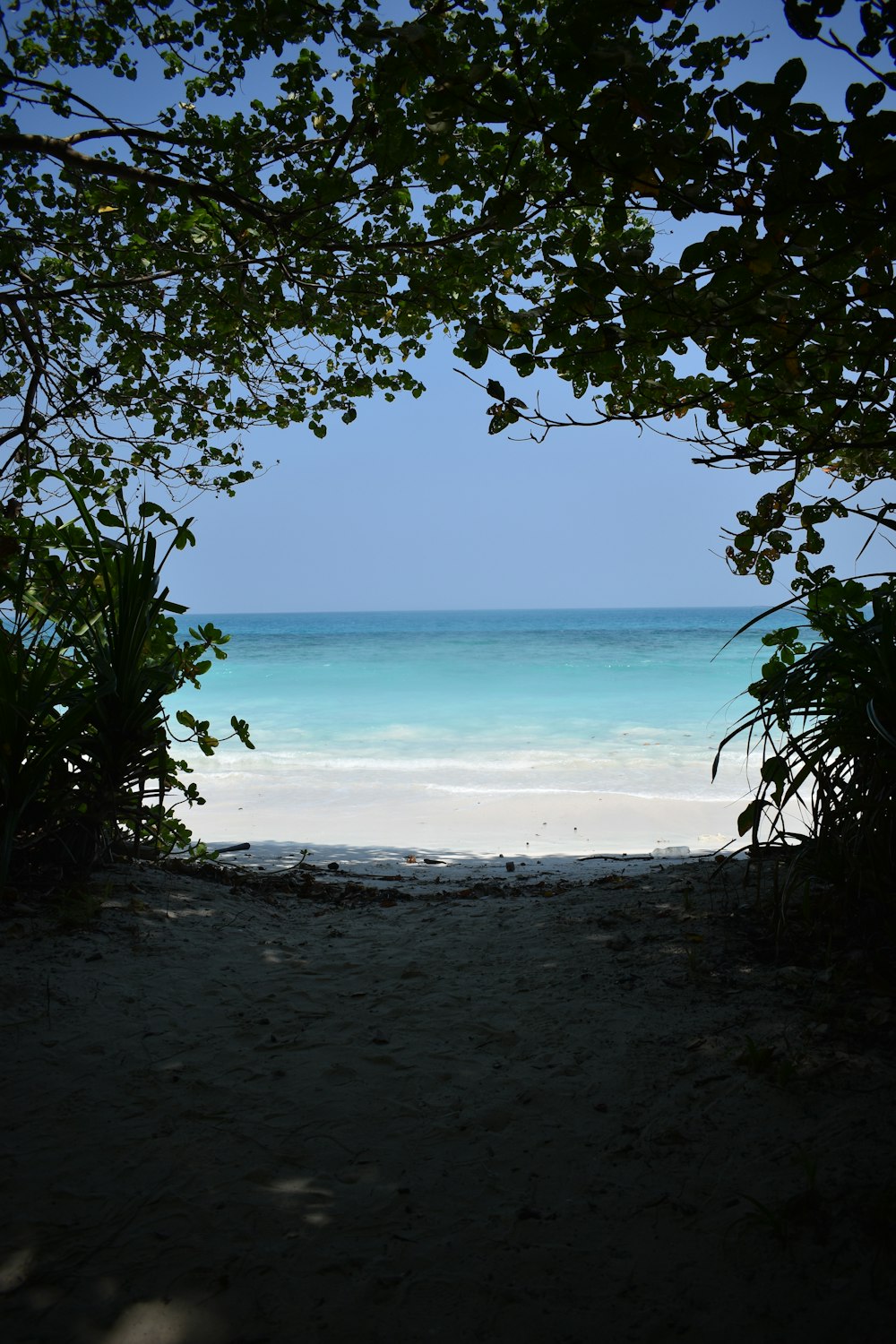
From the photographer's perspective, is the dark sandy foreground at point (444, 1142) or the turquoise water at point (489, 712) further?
the turquoise water at point (489, 712)

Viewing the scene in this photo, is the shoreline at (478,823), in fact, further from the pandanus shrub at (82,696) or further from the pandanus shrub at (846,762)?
the pandanus shrub at (846,762)

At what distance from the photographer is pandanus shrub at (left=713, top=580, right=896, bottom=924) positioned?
2205 mm

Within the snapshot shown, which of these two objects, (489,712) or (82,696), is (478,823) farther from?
(489,712)

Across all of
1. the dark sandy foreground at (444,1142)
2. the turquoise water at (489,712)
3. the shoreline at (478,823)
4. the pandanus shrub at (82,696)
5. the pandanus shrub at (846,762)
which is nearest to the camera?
the dark sandy foreground at (444,1142)

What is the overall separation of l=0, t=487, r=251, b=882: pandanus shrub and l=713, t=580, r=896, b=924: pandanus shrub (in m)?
2.08

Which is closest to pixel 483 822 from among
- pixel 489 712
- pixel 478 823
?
pixel 478 823

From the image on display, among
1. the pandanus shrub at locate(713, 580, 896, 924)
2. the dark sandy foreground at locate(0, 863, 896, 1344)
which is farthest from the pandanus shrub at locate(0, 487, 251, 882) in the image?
the pandanus shrub at locate(713, 580, 896, 924)

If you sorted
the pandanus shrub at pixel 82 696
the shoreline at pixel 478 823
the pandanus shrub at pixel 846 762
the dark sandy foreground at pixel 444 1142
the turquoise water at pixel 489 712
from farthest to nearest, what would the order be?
the turquoise water at pixel 489 712
the shoreline at pixel 478 823
the pandanus shrub at pixel 82 696
the pandanus shrub at pixel 846 762
the dark sandy foreground at pixel 444 1142

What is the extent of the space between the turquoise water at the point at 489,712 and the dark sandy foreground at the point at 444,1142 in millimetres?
1014

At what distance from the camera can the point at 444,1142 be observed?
173cm

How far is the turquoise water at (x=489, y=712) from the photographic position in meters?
10.3

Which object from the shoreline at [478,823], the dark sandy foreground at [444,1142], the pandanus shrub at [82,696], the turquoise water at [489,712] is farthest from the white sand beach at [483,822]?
the dark sandy foreground at [444,1142]

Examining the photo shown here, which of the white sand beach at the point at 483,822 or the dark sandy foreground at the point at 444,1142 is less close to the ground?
the white sand beach at the point at 483,822

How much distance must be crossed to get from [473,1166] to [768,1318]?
592mm
